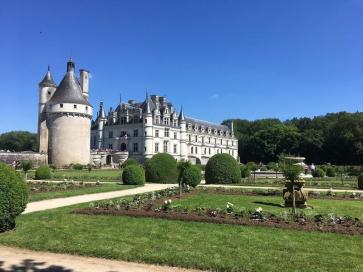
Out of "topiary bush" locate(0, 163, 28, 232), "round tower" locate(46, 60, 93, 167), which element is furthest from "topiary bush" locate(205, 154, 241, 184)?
"round tower" locate(46, 60, 93, 167)

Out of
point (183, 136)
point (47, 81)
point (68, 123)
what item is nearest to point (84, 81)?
point (47, 81)

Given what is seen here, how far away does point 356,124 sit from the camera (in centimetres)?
6338

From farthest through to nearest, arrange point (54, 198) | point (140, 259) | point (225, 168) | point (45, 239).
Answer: point (225, 168)
point (54, 198)
point (45, 239)
point (140, 259)

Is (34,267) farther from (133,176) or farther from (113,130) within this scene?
(113,130)

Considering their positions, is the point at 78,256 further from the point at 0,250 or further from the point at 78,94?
the point at 78,94

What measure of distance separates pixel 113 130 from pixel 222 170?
44.5 m

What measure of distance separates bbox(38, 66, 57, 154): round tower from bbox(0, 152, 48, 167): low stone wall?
2.27 meters

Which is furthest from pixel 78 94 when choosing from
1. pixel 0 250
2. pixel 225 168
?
pixel 0 250

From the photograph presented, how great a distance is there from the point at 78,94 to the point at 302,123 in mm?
51722

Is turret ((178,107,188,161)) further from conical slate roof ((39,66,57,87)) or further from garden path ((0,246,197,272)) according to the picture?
garden path ((0,246,197,272))

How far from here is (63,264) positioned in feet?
20.5

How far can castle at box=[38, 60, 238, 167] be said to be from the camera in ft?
159

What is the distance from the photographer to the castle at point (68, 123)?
1893 inches

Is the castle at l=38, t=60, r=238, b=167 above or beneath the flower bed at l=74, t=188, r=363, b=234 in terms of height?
above
